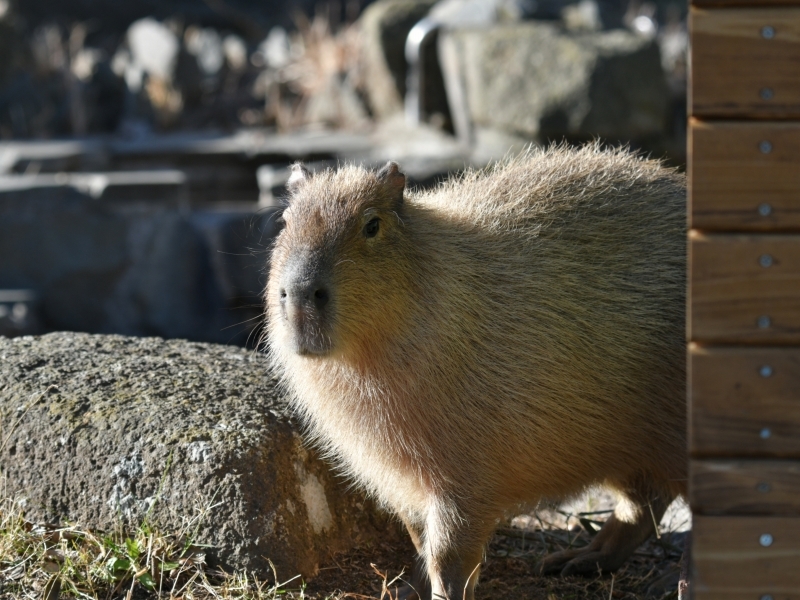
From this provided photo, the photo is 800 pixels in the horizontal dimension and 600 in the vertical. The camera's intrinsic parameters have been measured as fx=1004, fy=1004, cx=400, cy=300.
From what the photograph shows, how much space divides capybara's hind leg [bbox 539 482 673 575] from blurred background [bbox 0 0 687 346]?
9.32 feet

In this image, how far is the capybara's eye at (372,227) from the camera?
3.20 meters

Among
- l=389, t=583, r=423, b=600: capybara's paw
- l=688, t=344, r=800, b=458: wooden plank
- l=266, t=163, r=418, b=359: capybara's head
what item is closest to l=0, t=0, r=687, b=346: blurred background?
l=389, t=583, r=423, b=600: capybara's paw

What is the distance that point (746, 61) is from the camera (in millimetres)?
2166

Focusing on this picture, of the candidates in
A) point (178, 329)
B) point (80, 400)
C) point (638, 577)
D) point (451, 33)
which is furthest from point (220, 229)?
point (638, 577)

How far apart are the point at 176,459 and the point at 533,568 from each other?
56.3 inches

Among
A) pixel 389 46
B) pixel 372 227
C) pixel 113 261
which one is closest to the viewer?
pixel 372 227

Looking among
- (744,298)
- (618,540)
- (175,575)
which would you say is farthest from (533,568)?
(744,298)

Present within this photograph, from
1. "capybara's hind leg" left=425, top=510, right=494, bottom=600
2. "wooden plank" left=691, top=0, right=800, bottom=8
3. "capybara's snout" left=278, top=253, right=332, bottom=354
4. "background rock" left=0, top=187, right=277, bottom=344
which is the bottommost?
"background rock" left=0, top=187, right=277, bottom=344

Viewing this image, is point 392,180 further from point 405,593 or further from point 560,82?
point 560,82

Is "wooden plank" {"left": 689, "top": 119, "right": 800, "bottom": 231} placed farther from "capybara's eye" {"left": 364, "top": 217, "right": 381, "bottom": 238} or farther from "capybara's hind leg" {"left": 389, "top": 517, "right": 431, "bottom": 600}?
"capybara's hind leg" {"left": 389, "top": 517, "right": 431, "bottom": 600}

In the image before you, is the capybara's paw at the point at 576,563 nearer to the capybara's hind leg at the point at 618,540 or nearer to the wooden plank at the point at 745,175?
the capybara's hind leg at the point at 618,540

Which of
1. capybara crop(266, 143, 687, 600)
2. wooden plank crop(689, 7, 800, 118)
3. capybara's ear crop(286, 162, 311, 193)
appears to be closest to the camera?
wooden plank crop(689, 7, 800, 118)

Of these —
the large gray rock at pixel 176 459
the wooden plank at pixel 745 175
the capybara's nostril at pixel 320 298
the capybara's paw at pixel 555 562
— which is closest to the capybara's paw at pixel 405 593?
the large gray rock at pixel 176 459

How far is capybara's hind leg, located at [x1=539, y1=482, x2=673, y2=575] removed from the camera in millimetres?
3785
